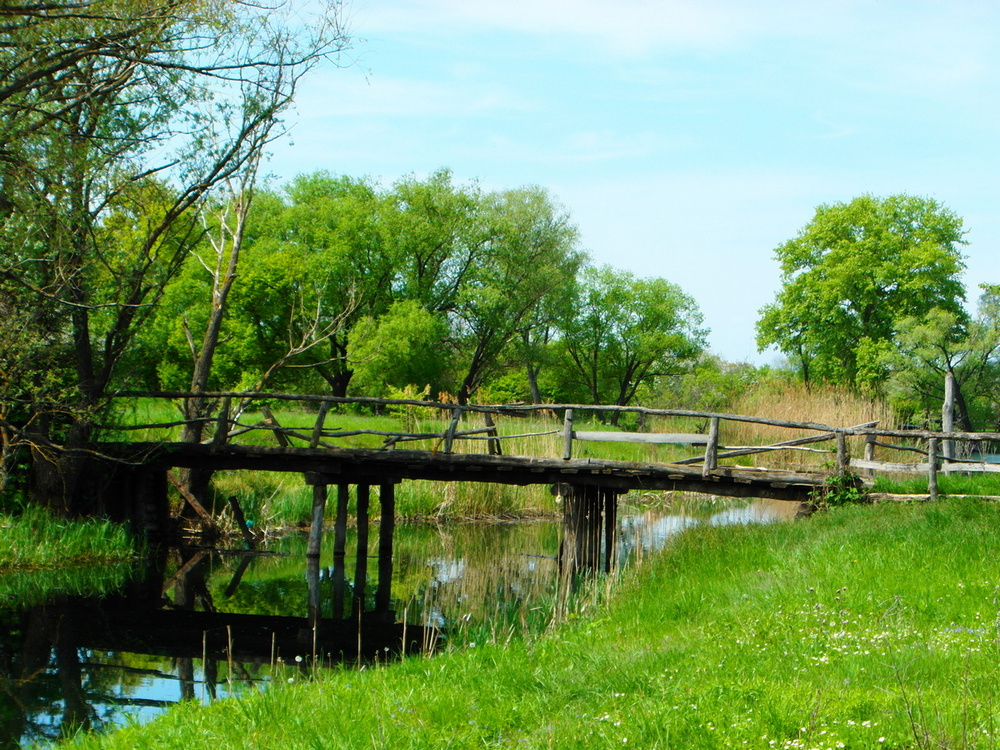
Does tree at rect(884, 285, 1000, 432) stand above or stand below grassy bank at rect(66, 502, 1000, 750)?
above

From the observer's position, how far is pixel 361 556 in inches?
723

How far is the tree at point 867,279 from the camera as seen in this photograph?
46875 millimetres

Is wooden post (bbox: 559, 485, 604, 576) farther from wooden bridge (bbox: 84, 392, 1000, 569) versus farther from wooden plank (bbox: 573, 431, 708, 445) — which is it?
wooden plank (bbox: 573, 431, 708, 445)

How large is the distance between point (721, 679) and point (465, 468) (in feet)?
36.9

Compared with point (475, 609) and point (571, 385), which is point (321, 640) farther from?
point (571, 385)

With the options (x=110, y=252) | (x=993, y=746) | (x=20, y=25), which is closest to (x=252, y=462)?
(x=110, y=252)

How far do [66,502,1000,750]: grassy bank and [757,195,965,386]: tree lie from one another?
129ft

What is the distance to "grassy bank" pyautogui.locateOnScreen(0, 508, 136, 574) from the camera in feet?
51.9

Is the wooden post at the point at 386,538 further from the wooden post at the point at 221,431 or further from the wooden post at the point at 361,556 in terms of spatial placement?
the wooden post at the point at 221,431

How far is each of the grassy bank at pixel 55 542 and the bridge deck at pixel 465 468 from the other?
1.41 m

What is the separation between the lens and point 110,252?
15.2m

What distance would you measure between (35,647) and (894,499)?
37.6ft

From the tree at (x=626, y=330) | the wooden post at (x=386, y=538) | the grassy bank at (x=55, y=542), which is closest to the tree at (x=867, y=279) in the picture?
the tree at (x=626, y=330)

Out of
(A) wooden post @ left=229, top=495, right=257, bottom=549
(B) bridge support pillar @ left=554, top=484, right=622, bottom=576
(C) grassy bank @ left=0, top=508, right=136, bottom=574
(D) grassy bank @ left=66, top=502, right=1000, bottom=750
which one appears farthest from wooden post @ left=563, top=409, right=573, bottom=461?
(C) grassy bank @ left=0, top=508, right=136, bottom=574
